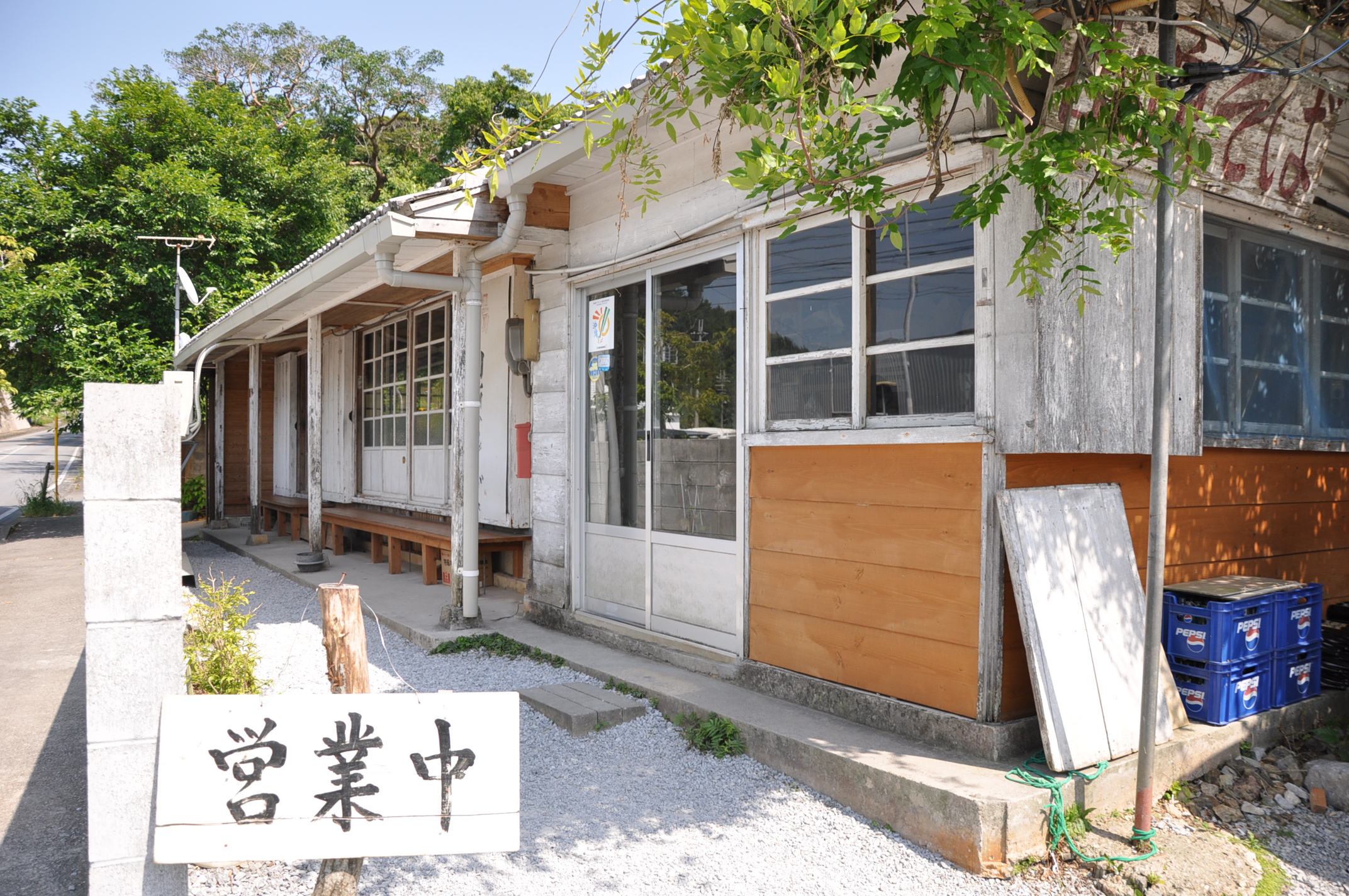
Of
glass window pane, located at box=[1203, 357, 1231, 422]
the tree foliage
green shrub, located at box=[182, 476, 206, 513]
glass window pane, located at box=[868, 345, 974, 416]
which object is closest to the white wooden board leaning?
glass window pane, located at box=[868, 345, 974, 416]

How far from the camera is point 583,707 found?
15.3 ft

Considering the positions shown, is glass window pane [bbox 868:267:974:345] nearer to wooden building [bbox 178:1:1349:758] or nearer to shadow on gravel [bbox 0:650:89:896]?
wooden building [bbox 178:1:1349:758]

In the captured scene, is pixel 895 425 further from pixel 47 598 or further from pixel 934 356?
pixel 47 598

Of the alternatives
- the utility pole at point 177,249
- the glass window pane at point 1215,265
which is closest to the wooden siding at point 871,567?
the glass window pane at point 1215,265

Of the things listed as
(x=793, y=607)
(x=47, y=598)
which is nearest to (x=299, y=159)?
(x=47, y=598)

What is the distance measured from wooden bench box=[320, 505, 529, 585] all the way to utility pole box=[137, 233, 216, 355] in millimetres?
4629

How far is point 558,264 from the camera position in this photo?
6.61 metres

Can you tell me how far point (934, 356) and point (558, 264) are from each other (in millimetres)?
3413

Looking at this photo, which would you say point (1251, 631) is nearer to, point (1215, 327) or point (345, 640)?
point (1215, 327)

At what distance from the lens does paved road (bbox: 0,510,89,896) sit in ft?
10.8

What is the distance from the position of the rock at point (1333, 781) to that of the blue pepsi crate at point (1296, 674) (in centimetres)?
44

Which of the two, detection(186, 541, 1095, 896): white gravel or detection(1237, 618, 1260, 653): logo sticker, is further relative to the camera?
detection(1237, 618, 1260, 653): logo sticker

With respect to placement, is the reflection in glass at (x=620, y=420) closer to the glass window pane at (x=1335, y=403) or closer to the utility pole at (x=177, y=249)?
the glass window pane at (x=1335, y=403)

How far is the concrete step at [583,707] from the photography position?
14.8ft
